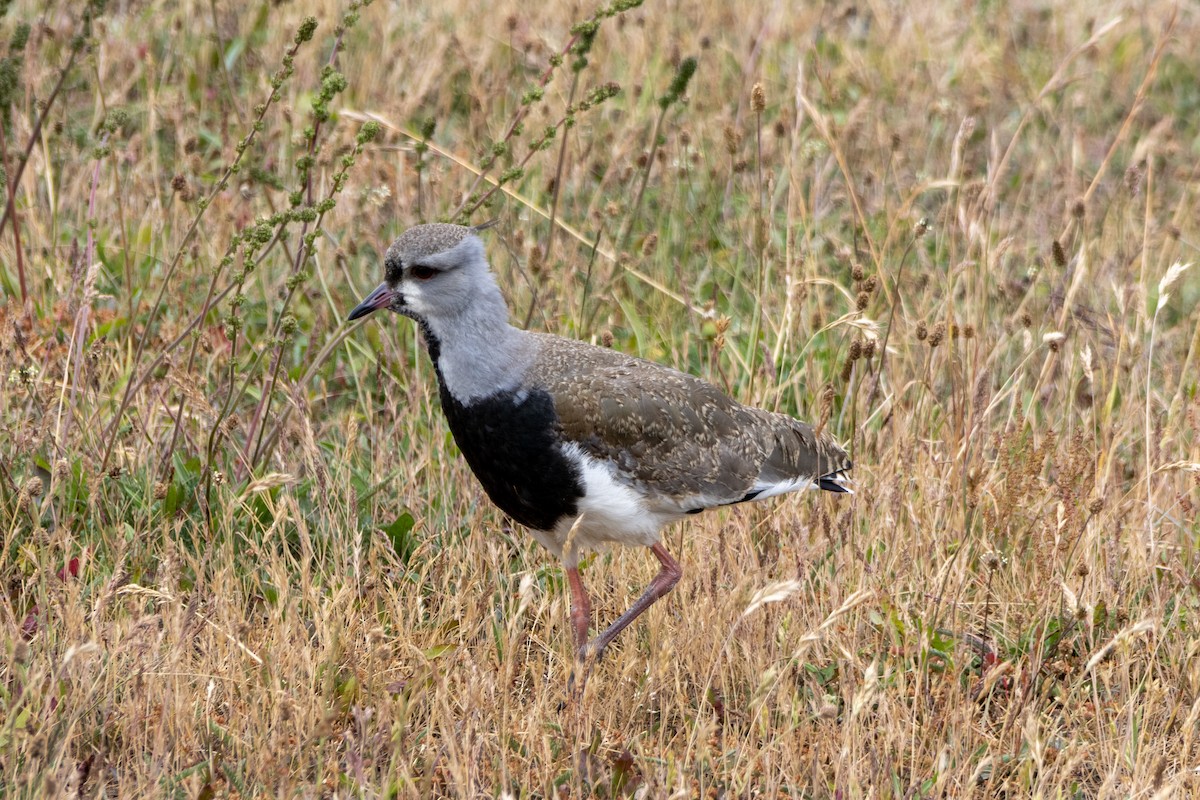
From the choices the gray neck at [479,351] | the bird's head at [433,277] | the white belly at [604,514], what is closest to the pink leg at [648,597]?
the white belly at [604,514]

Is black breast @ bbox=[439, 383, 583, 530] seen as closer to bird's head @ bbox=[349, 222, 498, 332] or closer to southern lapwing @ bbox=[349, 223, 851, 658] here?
southern lapwing @ bbox=[349, 223, 851, 658]

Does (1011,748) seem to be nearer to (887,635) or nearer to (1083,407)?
(887,635)

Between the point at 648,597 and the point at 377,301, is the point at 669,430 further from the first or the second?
the point at 377,301

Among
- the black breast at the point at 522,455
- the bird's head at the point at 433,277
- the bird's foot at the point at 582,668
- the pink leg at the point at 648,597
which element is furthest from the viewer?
the pink leg at the point at 648,597

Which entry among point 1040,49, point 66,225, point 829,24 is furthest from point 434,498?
point 1040,49

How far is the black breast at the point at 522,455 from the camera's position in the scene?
4.25 meters

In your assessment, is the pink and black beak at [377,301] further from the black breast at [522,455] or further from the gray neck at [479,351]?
the black breast at [522,455]

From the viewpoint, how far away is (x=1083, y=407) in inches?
237

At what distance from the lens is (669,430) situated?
462cm

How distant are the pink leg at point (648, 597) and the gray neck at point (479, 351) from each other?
737 mm

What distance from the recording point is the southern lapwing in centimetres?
429

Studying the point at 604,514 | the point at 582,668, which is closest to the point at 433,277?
the point at 604,514

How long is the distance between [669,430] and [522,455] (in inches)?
22.9

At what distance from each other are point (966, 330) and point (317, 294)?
2760 mm
